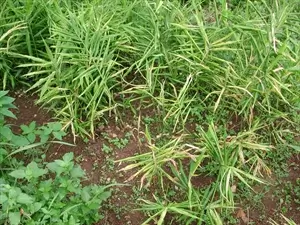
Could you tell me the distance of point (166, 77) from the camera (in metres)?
3.18

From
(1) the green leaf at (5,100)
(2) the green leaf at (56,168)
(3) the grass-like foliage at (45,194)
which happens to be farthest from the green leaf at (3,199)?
(1) the green leaf at (5,100)

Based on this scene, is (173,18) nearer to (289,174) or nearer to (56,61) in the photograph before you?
(56,61)

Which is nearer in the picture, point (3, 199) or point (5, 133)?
point (3, 199)

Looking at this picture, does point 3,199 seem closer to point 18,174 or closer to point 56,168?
point 18,174

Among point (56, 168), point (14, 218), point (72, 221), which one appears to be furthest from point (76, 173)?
point (14, 218)

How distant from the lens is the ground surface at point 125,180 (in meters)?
2.76

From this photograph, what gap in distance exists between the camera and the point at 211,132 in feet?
8.72

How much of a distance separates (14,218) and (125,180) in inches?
28.9

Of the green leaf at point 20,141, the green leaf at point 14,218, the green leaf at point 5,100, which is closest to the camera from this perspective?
the green leaf at point 14,218

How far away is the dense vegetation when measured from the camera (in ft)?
9.25

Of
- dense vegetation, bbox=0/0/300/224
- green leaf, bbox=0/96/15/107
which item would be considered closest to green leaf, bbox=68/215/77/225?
dense vegetation, bbox=0/0/300/224

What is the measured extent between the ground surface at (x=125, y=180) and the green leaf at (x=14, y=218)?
53 cm

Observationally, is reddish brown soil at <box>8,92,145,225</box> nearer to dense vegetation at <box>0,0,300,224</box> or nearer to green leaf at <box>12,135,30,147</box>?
dense vegetation at <box>0,0,300,224</box>

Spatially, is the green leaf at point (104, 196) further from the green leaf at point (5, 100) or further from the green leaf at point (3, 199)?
the green leaf at point (5, 100)
